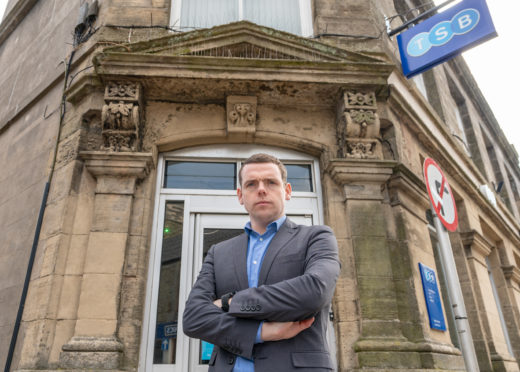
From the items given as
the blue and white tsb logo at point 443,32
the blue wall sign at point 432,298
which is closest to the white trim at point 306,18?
the blue and white tsb logo at point 443,32

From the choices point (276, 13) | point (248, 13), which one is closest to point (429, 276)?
point (276, 13)

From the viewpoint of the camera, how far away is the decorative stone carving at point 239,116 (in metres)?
4.53

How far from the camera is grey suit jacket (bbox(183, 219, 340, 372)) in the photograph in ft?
5.17

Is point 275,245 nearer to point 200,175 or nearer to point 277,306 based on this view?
point 277,306

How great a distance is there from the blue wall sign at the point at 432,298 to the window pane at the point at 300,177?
159cm

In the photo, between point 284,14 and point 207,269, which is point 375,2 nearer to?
point 284,14

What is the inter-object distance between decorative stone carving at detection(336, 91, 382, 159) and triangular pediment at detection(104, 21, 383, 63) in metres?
0.58

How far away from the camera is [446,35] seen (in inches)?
195

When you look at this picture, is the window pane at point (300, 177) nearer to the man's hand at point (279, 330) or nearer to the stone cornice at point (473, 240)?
the man's hand at point (279, 330)

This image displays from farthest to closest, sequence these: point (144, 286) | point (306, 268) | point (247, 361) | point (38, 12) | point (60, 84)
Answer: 1. point (38, 12)
2. point (60, 84)
3. point (144, 286)
4. point (306, 268)
5. point (247, 361)

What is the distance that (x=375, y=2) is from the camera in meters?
6.02

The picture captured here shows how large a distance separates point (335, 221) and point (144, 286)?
2.12 m

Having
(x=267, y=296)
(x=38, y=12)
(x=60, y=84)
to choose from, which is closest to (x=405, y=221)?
(x=267, y=296)

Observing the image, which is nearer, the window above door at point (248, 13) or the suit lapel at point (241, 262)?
the suit lapel at point (241, 262)
